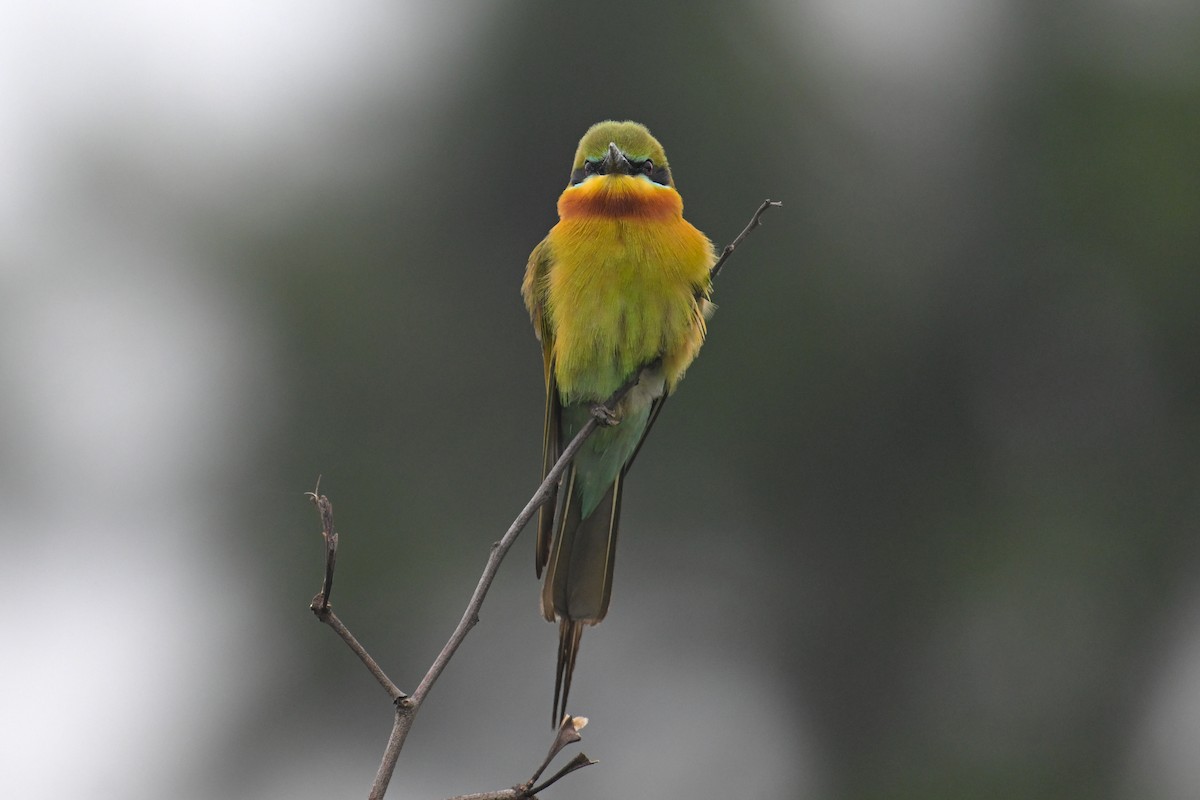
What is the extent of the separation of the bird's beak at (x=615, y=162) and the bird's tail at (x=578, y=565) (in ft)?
2.08

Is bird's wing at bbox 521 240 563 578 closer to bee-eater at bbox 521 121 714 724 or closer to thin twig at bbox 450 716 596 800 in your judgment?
bee-eater at bbox 521 121 714 724

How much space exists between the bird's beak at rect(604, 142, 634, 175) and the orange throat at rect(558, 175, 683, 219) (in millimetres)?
14

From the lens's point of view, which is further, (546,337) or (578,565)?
(546,337)

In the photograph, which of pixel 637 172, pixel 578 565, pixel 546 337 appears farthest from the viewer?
pixel 546 337

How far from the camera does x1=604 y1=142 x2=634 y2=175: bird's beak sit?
9.14ft

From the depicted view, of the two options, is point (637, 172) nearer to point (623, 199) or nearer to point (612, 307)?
point (623, 199)

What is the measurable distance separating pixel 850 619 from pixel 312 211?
6.66 meters

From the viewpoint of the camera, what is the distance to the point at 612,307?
2.75 meters

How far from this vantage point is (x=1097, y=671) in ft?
39.3

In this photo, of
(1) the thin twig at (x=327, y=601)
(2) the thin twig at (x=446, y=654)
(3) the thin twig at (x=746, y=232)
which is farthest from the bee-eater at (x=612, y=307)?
(1) the thin twig at (x=327, y=601)

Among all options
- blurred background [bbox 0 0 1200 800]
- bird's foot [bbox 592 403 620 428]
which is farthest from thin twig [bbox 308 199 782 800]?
blurred background [bbox 0 0 1200 800]

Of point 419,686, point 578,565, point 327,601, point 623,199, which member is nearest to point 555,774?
point 419,686

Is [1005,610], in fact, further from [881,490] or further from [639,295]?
[639,295]

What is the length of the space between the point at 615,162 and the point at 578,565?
847mm
